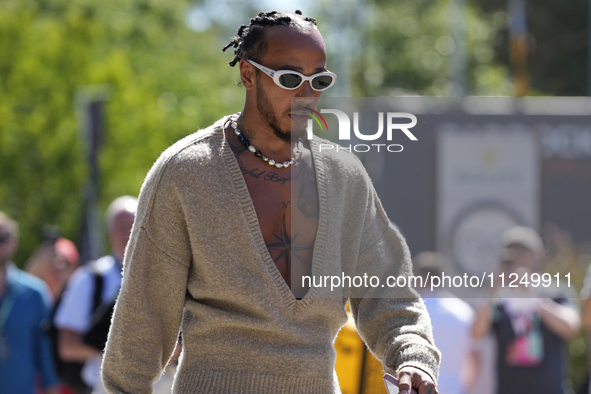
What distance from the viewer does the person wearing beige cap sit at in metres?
4.76

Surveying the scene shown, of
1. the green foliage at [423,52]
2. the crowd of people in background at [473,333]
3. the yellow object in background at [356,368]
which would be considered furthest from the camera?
the green foliage at [423,52]

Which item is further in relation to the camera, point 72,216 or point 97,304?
point 72,216

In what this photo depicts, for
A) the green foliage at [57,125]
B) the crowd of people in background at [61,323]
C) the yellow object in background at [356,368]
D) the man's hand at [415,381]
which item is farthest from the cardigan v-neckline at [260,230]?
the green foliage at [57,125]

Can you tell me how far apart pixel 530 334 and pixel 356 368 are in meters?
1.99

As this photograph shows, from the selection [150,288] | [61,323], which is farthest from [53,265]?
[150,288]

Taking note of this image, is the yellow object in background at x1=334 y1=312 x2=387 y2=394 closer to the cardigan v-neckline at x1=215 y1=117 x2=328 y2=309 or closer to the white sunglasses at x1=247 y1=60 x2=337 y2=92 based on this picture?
the cardigan v-neckline at x1=215 y1=117 x2=328 y2=309

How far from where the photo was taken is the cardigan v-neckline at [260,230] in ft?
6.39

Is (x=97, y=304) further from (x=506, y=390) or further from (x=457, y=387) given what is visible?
(x=506, y=390)

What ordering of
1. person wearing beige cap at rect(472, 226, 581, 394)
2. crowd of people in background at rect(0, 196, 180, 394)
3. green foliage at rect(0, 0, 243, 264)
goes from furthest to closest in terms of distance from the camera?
green foliage at rect(0, 0, 243, 264) < person wearing beige cap at rect(472, 226, 581, 394) < crowd of people in background at rect(0, 196, 180, 394)

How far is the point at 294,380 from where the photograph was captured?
1.94 meters

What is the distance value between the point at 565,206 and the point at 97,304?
8.99ft

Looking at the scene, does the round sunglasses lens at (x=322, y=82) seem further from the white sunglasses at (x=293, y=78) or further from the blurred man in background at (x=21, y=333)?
the blurred man in background at (x=21, y=333)

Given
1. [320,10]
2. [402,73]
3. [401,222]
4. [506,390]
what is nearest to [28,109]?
[320,10]

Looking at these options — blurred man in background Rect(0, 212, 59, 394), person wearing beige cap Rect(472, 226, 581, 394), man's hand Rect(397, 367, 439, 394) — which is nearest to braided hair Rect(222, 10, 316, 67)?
man's hand Rect(397, 367, 439, 394)
